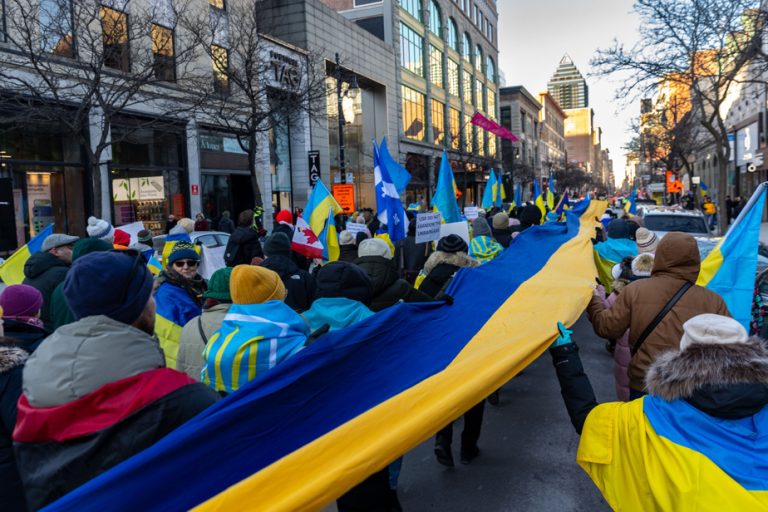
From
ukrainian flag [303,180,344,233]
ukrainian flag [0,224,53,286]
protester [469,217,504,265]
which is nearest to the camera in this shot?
ukrainian flag [0,224,53,286]

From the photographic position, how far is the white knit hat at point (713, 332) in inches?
90.5

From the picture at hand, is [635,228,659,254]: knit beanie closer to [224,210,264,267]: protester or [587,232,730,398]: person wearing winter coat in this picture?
[587,232,730,398]: person wearing winter coat

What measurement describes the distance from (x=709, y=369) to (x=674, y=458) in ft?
1.19

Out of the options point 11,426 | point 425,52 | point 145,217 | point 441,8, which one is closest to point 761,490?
point 11,426

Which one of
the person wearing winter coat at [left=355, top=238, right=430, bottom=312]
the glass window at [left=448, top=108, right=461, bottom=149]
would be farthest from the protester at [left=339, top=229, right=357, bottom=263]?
the glass window at [left=448, top=108, right=461, bottom=149]

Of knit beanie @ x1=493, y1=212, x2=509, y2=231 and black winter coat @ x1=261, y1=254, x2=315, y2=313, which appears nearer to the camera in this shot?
black winter coat @ x1=261, y1=254, x2=315, y2=313

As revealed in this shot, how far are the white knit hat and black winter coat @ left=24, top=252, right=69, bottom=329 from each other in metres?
4.87

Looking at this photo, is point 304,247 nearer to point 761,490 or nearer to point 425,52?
point 761,490

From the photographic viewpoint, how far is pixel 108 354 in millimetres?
2033

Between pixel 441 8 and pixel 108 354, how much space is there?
171 ft

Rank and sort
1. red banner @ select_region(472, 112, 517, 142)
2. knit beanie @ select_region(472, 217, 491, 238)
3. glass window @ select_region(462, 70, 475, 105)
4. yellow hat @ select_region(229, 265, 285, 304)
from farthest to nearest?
glass window @ select_region(462, 70, 475, 105)
red banner @ select_region(472, 112, 517, 142)
knit beanie @ select_region(472, 217, 491, 238)
yellow hat @ select_region(229, 265, 285, 304)

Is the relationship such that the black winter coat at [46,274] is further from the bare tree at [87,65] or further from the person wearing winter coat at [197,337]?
the bare tree at [87,65]

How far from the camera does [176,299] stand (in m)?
4.54

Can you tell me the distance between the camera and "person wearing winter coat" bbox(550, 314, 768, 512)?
2119mm
